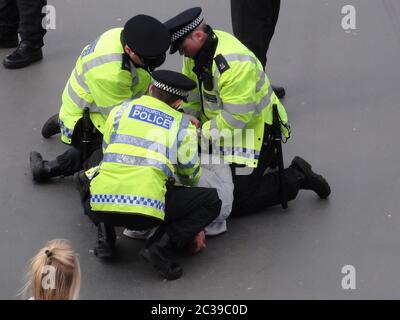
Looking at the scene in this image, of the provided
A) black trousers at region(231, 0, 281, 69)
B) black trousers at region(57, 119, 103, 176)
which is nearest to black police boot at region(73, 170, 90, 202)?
black trousers at region(57, 119, 103, 176)

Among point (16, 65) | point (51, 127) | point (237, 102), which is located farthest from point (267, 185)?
point (16, 65)

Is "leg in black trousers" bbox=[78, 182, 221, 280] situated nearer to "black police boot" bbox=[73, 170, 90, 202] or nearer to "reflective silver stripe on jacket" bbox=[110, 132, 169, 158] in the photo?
"black police boot" bbox=[73, 170, 90, 202]

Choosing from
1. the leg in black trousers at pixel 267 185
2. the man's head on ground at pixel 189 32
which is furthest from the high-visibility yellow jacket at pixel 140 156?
the leg in black trousers at pixel 267 185

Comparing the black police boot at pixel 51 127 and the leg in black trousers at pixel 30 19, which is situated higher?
the leg in black trousers at pixel 30 19

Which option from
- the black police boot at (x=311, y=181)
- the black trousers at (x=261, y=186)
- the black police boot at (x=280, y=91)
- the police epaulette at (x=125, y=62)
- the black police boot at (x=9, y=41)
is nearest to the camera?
the police epaulette at (x=125, y=62)

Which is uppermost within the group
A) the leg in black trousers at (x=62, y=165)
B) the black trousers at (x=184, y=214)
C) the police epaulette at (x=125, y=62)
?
the police epaulette at (x=125, y=62)

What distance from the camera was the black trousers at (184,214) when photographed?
5.33m

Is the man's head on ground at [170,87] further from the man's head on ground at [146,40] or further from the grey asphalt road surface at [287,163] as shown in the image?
the grey asphalt road surface at [287,163]

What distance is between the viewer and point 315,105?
7312 millimetres

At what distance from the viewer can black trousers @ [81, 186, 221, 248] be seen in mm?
5328

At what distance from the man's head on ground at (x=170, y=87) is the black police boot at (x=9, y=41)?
10.7ft

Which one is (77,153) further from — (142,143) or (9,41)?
(9,41)
